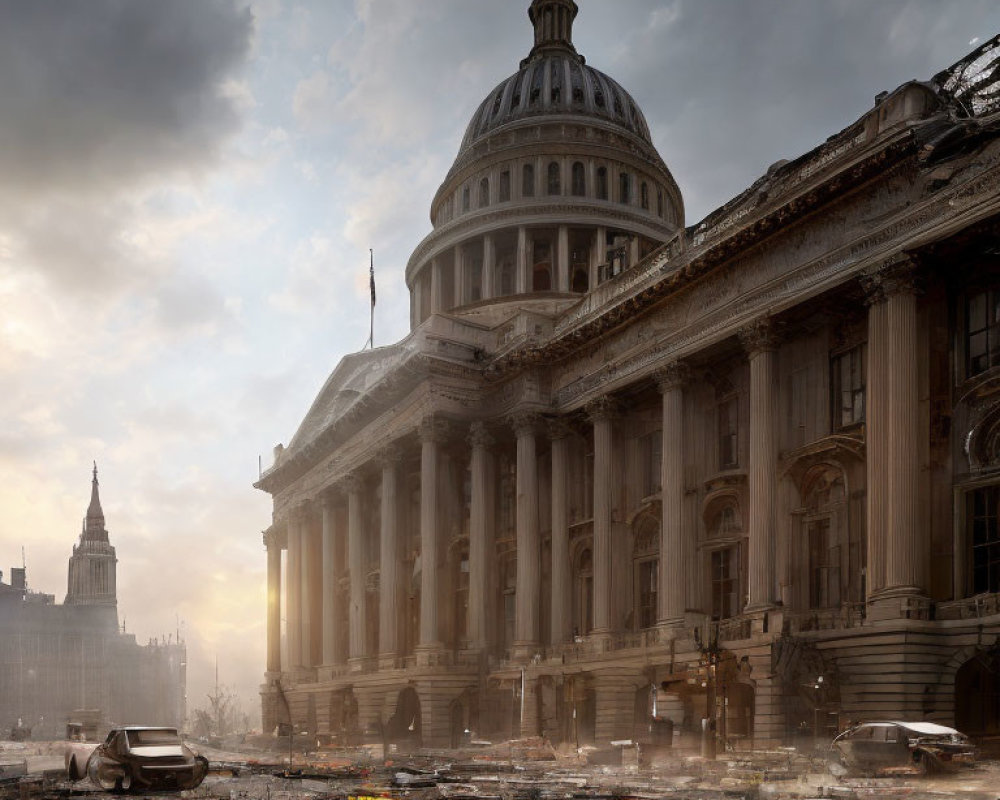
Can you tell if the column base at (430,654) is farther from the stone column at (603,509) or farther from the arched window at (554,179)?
the arched window at (554,179)

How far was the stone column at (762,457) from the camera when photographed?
36562 millimetres

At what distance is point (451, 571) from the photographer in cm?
5575

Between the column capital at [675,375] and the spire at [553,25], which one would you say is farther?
the spire at [553,25]

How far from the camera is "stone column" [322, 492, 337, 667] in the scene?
66.1m

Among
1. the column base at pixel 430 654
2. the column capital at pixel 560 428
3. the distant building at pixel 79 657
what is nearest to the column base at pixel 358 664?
the column base at pixel 430 654

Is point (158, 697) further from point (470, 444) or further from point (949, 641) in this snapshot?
point (949, 641)

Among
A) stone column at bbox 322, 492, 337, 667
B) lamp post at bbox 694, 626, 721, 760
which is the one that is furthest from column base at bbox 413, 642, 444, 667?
lamp post at bbox 694, 626, 721, 760

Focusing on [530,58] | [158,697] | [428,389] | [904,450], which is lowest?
[158,697]

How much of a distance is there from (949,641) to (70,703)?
5971 inches

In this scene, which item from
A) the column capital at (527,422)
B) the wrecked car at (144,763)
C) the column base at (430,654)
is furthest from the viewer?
the column base at (430,654)

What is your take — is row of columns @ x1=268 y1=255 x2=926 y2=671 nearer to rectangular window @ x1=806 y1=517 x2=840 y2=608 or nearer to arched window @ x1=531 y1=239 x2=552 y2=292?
rectangular window @ x1=806 y1=517 x2=840 y2=608

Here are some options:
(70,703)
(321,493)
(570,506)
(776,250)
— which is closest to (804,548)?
(776,250)

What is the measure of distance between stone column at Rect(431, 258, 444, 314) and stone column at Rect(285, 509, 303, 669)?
1824 centimetres

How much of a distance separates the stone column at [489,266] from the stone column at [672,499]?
3499 cm
